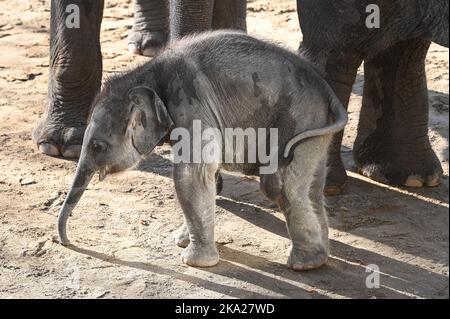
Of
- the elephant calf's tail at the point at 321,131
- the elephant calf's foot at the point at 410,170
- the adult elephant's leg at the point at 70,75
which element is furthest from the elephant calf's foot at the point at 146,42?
the elephant calf's tail at the point at 321,131

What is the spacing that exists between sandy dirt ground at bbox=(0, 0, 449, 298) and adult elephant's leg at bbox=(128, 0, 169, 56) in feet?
4.63

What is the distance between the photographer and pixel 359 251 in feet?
16.8

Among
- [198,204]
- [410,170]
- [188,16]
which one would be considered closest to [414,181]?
[410,170]

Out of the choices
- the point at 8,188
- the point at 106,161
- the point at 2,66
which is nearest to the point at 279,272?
the point at 106,161

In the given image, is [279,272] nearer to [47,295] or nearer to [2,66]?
[47,295]

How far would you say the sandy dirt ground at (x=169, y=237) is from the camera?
4.74 m

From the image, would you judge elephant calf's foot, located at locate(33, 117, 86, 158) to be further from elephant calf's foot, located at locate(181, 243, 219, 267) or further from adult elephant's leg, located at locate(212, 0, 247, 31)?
elephant calf's foot, located at locate(181, 243, 219, 267)

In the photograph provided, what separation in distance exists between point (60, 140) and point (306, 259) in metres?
1.86

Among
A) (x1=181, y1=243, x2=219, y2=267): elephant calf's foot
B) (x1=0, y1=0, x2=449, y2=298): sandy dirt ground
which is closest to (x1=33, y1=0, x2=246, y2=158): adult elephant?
(x1=0, y1=0, x2=449, y2=298): sandy dirt ground

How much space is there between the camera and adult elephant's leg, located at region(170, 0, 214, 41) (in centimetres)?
539

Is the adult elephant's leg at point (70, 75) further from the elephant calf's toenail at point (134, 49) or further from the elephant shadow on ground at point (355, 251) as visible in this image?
the elephant calf's toenail at point (134, 49)

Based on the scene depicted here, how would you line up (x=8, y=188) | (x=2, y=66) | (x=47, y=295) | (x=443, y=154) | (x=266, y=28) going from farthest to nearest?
1. (x=266, y=28)
2. (x=2, y=66)
3. (x=443, y=154)
4. (x=8, y=188)
5. (x=47, y=295)

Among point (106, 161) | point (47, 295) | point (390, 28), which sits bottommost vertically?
point (47, 295)

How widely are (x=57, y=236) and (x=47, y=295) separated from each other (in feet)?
1.93
